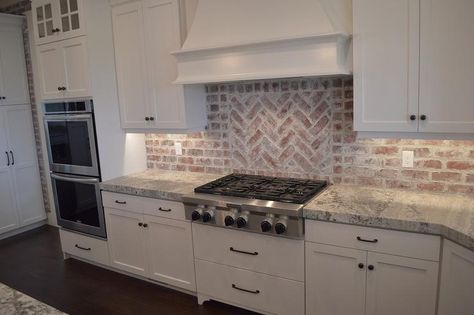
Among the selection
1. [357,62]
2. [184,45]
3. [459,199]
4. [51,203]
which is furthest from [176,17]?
[51,203]

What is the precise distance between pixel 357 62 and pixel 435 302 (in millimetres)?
1485

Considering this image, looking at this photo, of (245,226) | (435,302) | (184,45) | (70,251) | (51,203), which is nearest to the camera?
(435,302)

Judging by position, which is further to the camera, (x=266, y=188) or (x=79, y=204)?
(x=79, y=204)

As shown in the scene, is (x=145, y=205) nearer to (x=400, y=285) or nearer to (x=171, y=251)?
(x=171, y=251)

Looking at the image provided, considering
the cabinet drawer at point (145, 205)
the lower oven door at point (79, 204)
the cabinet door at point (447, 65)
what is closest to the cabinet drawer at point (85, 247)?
the lower oven door at point (79, 204)

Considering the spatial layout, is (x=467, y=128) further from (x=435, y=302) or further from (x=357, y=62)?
(x=435, y=302)

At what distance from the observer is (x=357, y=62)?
2.38 m

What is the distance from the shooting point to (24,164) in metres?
4.79

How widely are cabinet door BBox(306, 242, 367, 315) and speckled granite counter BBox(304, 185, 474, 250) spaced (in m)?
0.22

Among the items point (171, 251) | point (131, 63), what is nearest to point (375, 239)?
point (171, 251)

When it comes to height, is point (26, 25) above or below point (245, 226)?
above

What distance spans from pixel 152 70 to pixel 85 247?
190 cm

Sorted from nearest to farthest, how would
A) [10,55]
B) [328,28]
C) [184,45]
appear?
[328,28] < [184,45] < [10,55]

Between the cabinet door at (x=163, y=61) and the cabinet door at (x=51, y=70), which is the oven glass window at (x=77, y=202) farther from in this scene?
the cabinet door at (x=163, y=61)
